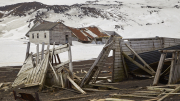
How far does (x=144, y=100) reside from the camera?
7.26m

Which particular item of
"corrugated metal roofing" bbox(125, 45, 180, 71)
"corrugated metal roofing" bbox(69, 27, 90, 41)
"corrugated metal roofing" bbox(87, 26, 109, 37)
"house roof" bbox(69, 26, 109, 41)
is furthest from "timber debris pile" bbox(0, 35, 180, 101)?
"corrugated metal roofing" bbox(87, 26, 109, 37)

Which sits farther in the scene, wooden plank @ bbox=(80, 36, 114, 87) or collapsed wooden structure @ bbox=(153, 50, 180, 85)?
wooden plank @ bbox=(80, 36, 114, 87)

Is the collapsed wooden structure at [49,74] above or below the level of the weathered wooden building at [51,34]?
below

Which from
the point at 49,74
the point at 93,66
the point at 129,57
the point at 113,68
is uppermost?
the point at 129,57

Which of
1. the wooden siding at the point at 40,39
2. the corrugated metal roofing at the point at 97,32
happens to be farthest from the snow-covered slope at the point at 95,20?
the wooden siding at the point at 40,39

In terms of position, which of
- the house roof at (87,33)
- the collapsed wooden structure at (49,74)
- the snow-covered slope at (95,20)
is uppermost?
the snow-covered slope at (95,20)

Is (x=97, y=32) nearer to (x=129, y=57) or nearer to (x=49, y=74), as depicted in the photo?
(x=129, y=57)

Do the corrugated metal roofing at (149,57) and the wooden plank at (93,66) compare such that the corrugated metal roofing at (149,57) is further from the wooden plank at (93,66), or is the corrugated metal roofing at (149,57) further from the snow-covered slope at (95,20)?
the snow-covered slope at (95,20)

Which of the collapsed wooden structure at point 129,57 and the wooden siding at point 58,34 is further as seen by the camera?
the wooden siding at point 58,34

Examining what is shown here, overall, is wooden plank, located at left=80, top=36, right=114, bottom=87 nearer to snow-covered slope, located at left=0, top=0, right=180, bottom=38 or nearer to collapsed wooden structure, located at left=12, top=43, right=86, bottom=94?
collapsed wooden structure, located at left=12, top=43, right=86, bottom=94

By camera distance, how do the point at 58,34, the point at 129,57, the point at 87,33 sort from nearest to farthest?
the point at 129,57
the point at 58,34
the point at 87,33

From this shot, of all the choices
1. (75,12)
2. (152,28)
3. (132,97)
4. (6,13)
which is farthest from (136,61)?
(6,13)

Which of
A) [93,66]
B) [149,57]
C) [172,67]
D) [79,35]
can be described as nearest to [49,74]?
[93,66]

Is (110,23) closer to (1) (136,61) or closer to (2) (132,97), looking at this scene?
(1) (136,61)
